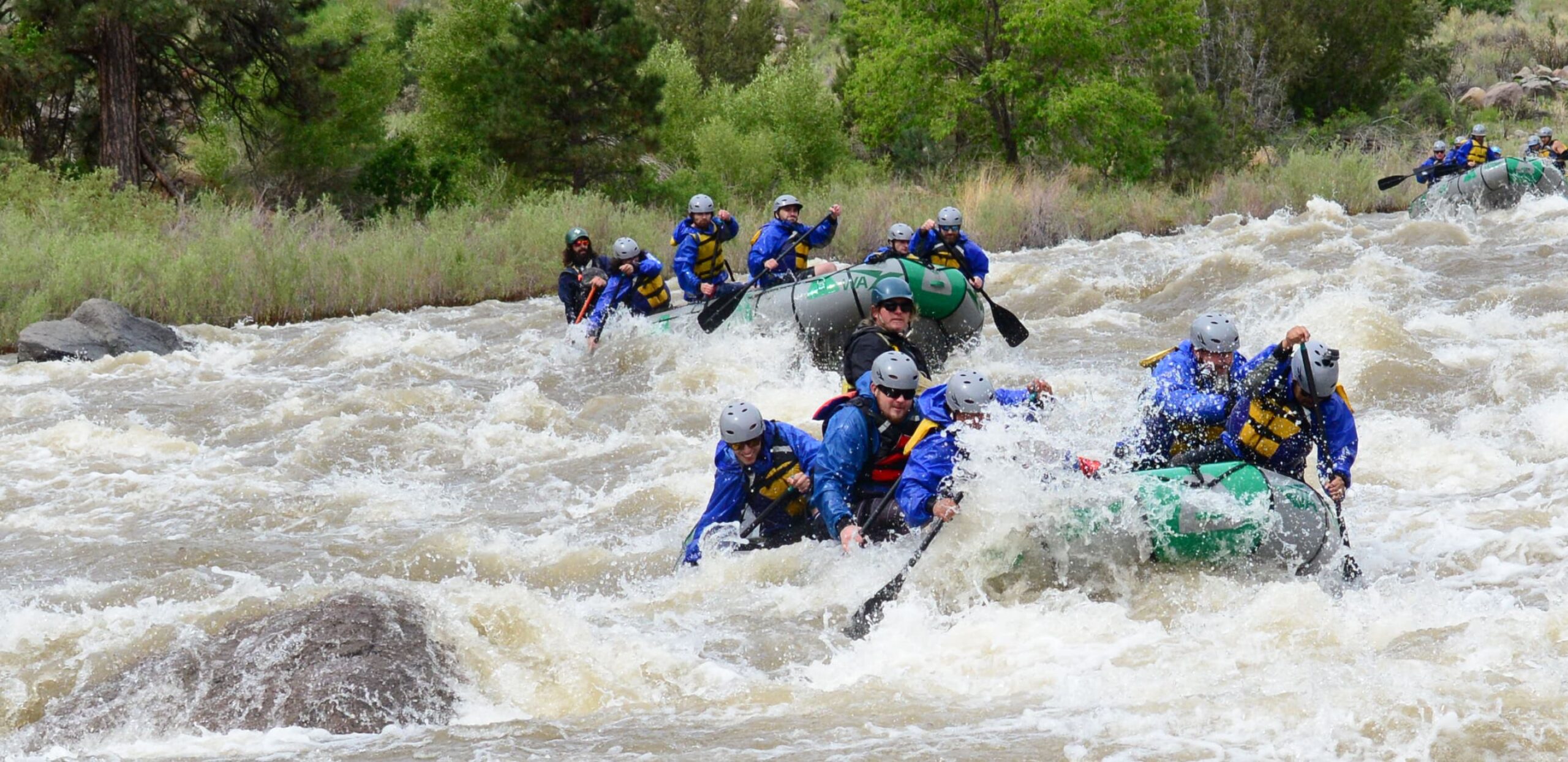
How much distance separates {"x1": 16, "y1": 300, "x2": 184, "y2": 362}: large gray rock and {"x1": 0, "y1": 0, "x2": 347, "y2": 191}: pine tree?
232 inches

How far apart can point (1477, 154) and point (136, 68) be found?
654 inches

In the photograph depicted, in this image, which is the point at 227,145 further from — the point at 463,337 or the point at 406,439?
the point at 406,439

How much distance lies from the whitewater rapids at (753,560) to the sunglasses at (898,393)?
50 cm

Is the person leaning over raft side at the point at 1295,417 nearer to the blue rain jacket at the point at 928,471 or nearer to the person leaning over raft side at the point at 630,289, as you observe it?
the blue rain jacket at the point at 928,471

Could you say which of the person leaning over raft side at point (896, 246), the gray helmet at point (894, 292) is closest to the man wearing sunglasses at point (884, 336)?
the gray helmet at point (894, 292)

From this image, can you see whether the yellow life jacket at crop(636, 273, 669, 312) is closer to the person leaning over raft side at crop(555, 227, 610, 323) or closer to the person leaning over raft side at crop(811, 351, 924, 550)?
the person leaning over raft side at crop(555, 227, 610, 323)

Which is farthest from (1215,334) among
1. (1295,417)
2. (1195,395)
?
(1295,417)

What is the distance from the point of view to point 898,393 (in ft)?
19.0

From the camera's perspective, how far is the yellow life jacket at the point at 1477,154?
17.4 meters

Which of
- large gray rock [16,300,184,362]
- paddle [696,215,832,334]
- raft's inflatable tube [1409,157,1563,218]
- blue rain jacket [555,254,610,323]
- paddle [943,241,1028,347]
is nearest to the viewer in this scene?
paddle [943,241,1028,347]

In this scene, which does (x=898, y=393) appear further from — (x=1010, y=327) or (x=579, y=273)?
(x=579, y=273)

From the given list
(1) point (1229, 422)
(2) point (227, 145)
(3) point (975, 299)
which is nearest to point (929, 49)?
(2) point (227, 145)

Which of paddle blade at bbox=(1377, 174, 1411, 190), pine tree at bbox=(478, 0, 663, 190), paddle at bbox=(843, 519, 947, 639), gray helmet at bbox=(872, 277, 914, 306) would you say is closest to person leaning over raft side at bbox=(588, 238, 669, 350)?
gray helmet at bbox=(872, 277, 914, 306)

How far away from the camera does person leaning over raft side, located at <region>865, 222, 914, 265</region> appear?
1009cm
